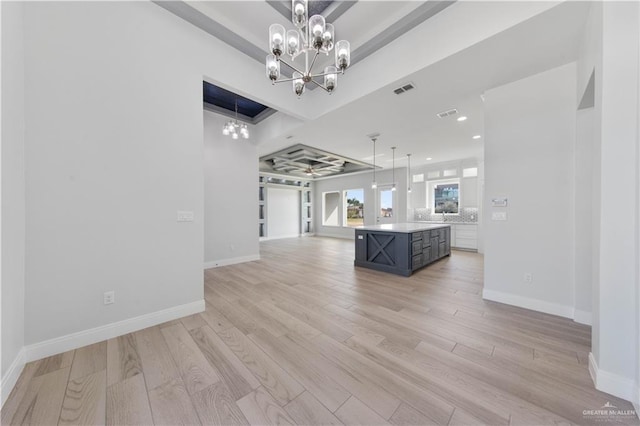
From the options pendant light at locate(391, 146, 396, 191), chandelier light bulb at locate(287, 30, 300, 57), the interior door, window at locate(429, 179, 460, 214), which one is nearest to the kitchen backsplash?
window at locate(429, 179, 460, 214)

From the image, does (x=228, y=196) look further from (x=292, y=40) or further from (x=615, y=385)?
(x=615, y=385)

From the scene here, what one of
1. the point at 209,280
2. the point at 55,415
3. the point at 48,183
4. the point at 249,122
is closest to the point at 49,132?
the point at 48,183

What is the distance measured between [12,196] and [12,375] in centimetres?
125

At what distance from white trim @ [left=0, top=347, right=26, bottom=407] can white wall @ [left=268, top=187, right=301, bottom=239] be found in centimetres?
762

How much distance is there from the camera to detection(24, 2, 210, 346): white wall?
182 cm

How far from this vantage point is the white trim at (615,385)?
137 cm

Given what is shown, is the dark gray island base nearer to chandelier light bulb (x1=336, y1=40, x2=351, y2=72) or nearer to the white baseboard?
the white baseboard

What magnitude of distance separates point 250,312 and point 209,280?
5.41ft

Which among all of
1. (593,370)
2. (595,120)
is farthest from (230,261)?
(595,120)

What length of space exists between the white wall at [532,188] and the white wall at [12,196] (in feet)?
15.3

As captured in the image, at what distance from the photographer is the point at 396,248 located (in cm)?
424

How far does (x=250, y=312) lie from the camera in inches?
104

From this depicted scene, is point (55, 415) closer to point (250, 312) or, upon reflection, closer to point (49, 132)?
point (250, 312)

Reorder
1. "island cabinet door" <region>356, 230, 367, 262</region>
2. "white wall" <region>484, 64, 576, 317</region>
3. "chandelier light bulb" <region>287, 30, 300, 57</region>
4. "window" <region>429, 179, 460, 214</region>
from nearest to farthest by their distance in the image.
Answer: "chandelier light bulb" <region>287, 30, 300, 57</region>
"white wall" <region>484, 64, 576, 317</region>
"island cabinet door" <region>356, 230, 367, 262</region>
"window" <region>429, 179, 460, 214</region>
